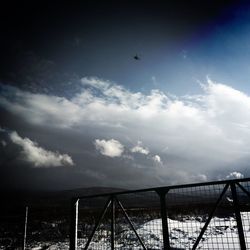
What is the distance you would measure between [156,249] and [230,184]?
4827mm

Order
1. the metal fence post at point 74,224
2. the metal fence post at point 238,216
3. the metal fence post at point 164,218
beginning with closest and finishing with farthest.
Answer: the metal fence post at point 238,216
the metal fence post at point 164,218
the metal fence post at point 74,224

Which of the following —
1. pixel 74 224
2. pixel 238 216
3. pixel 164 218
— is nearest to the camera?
pixel 238 216

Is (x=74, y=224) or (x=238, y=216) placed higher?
(x=238, y=216)

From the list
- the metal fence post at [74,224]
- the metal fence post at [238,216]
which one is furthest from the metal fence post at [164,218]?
the metal fence post at [74,224]

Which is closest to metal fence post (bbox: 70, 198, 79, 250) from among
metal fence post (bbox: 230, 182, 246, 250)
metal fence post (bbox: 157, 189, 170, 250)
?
metal fence post (bbox: 157, 189, 170, 250)

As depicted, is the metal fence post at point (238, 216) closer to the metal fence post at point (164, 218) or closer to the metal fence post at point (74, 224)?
the metal fence post at point (164, 218)

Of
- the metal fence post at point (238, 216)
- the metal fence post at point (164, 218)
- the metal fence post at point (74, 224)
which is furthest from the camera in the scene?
the metal fence post at point (74, 224)

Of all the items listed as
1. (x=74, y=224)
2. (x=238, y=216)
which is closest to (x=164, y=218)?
(x=238, y=216)

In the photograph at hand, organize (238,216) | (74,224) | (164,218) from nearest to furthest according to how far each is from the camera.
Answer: (238,216) < (164,218) < (74,224)

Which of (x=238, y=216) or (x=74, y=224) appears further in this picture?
(x=74, y=224)

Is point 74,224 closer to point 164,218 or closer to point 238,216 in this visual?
point 164,218

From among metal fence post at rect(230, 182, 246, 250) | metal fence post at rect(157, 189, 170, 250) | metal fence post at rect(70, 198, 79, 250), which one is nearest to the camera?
metal fence post at rect(230, 182, 246, 250)

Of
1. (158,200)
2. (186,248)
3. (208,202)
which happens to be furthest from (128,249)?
(208,202)

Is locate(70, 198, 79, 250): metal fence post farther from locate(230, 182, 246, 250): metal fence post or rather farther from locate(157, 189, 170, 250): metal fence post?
locate(230, 182, 246, 250): metal fence post
